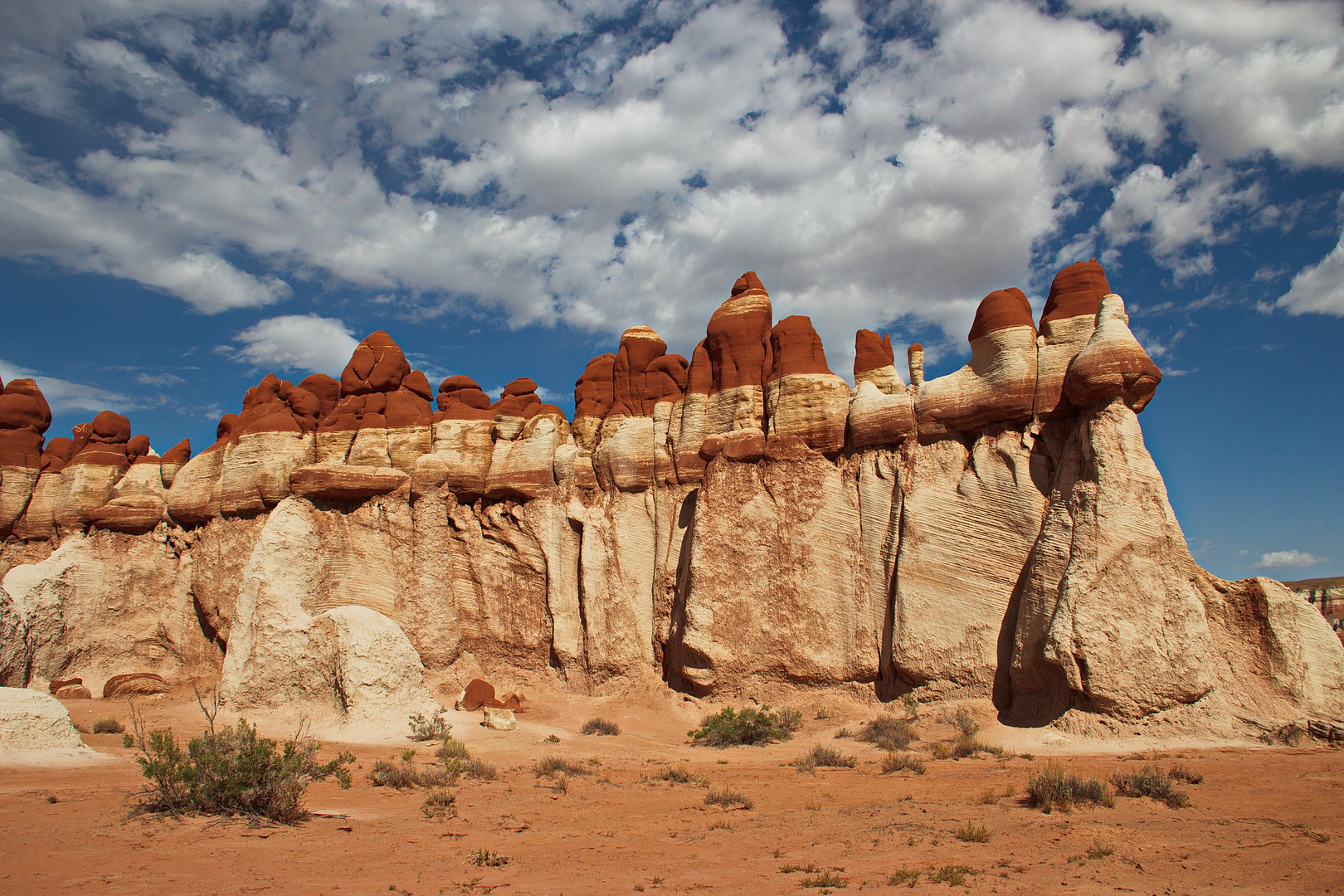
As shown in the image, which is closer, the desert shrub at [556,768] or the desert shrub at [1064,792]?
the desert shrub at [1064,792]

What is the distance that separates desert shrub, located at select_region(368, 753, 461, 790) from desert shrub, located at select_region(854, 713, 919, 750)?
21.9ft

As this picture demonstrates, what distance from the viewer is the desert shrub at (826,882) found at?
20.4 feet

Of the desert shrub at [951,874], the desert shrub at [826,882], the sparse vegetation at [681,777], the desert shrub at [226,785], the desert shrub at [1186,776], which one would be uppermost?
the desert shrub at [226,785]

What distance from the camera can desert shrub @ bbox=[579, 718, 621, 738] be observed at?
15.1 metres

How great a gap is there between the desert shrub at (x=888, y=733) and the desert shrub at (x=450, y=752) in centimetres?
661

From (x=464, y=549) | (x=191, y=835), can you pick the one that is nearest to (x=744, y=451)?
(x=464, y=549)

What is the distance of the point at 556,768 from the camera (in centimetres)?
1145

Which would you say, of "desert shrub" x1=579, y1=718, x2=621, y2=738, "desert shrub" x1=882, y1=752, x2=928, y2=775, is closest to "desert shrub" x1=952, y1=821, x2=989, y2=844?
"desert shrub" x1=882, y1=752, x2=928, y2=775

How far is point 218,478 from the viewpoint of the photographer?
22.6 metres

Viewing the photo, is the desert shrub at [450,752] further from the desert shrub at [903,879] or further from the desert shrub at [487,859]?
the desert shrub at [903,879]

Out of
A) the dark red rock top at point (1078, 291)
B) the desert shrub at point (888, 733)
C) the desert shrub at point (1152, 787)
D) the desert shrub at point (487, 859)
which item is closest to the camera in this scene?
the desert shrub at point (487, 859)

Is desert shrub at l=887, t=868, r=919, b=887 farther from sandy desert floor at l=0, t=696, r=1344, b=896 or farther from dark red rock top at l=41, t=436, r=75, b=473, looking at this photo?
dark red rock top at l=41, t=436, r=75, b=473

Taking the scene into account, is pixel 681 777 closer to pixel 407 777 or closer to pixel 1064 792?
pixel 407 777

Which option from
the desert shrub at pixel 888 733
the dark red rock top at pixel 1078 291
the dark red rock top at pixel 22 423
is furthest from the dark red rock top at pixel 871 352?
the dark red rock top at pixel 22 423
